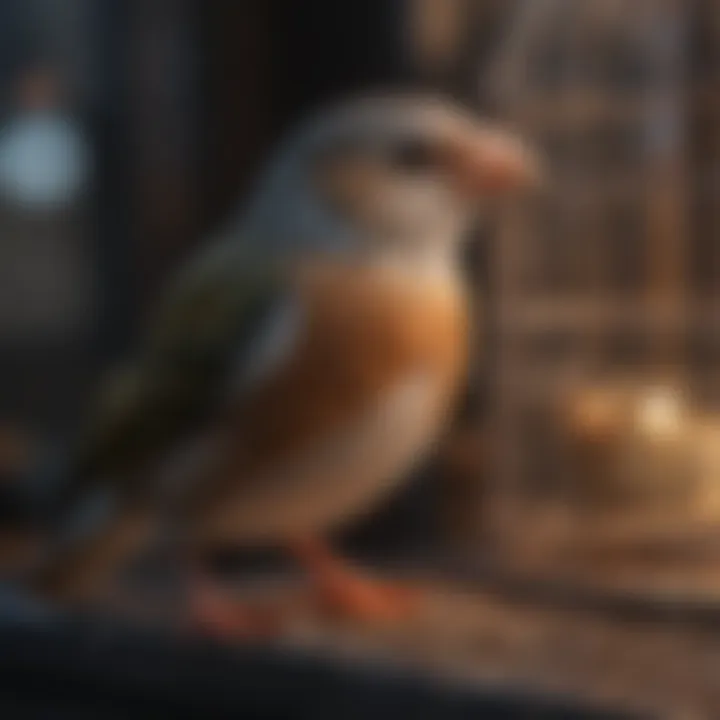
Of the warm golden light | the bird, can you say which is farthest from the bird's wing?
the warm golden light

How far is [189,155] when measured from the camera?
47.2 inches

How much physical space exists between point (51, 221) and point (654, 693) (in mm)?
767

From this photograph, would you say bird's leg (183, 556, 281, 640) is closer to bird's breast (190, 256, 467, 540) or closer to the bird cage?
bird's breast (190, 256, 467, 540)

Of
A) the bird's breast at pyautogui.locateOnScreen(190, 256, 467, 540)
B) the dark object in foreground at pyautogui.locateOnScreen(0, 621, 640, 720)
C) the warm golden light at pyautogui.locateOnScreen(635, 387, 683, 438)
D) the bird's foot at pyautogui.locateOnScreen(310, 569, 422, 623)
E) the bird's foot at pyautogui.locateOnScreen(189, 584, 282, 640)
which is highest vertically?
the warm golden light at pyautogui.locateOnScreen(635, 387, 683, 438)

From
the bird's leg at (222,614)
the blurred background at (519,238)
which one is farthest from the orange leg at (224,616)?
the blurred background at (519,238)

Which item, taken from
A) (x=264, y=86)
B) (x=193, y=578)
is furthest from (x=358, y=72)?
(x=193, y=578)

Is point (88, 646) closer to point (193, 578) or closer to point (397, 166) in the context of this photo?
point (193, 578)

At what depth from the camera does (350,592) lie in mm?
852

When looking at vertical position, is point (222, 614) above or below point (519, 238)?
below

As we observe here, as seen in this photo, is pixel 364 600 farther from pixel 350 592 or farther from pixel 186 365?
pixel 186 365

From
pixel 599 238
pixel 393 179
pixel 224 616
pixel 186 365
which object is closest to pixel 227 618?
pixel 224 616

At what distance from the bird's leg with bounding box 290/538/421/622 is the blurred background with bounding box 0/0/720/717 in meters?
0.05

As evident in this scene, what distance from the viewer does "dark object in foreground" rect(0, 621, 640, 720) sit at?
68cm

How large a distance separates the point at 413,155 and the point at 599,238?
0.72 feet
